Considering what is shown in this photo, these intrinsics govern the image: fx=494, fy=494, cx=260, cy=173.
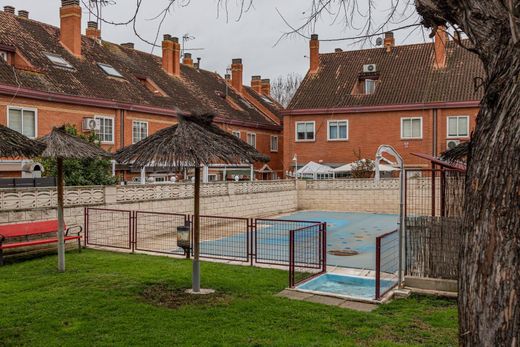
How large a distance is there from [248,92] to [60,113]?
2227 cm

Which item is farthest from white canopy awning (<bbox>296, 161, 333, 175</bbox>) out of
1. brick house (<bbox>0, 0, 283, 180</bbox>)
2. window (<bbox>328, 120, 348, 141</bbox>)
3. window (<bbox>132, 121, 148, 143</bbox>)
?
window (<bbox>132, 121, 148, 143</bbox>)

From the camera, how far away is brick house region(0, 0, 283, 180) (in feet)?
74.4

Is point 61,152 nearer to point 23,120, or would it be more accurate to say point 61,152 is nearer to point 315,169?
point 23,120

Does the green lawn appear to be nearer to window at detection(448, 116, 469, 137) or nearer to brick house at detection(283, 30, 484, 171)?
window at detection(448, 116, 469, 137)

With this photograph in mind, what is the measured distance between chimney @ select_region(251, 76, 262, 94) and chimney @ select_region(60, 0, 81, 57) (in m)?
22.5

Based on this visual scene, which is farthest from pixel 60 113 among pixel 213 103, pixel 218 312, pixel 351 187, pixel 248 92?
pixel 248 92

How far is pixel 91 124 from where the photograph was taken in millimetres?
23750

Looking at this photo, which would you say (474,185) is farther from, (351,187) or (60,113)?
(351,187)

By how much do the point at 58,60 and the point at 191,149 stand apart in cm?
2102

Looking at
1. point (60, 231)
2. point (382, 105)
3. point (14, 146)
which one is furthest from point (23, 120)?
point (382, 105)

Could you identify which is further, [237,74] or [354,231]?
[237,74]

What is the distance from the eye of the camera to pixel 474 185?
305 cm

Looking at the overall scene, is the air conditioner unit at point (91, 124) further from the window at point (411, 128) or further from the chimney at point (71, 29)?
the window at point (411, 128)

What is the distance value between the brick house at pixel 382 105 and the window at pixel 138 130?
1186cm
